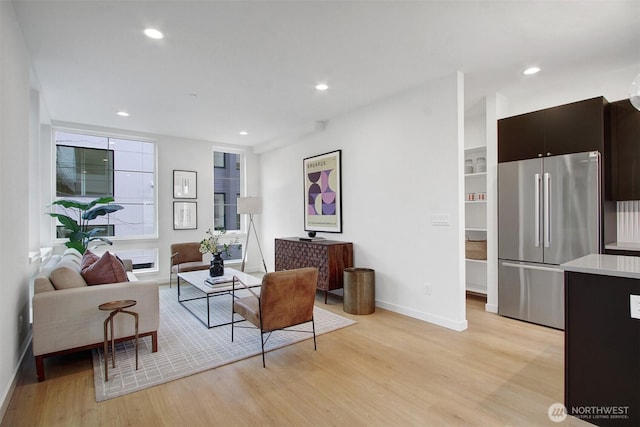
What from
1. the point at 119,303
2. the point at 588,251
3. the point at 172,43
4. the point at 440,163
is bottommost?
the point at 119,303

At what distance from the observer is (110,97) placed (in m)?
4.21

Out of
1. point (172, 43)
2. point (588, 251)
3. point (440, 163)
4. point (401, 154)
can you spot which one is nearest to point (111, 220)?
point (172, 43)

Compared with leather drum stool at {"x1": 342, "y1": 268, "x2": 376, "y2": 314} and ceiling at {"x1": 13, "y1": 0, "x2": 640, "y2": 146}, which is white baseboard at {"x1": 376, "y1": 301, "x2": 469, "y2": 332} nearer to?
leather drum stool at {"x1": 342, "y1": 268, "x2": 376, "y2": 314}

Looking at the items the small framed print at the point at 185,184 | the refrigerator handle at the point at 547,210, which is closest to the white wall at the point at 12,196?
the small framed print at the point at 185,184

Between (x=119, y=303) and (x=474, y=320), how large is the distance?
12.5 ft

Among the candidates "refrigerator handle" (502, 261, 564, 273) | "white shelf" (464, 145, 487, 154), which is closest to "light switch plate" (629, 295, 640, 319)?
"refrigerator handle" (502, 261, 564, 273)

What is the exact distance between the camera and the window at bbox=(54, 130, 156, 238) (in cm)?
549

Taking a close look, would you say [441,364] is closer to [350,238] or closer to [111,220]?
[350,238]

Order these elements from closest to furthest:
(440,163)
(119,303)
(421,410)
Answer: (421,410) → (119,303) → (440,163)

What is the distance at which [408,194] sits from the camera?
13.4 feet

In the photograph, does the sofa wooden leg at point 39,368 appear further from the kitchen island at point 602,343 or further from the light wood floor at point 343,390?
the kitchen island at point 602,343

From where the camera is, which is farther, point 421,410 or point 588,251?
point 588,251

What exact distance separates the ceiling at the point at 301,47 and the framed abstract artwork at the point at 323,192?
1.08 m

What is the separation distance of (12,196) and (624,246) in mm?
5564
